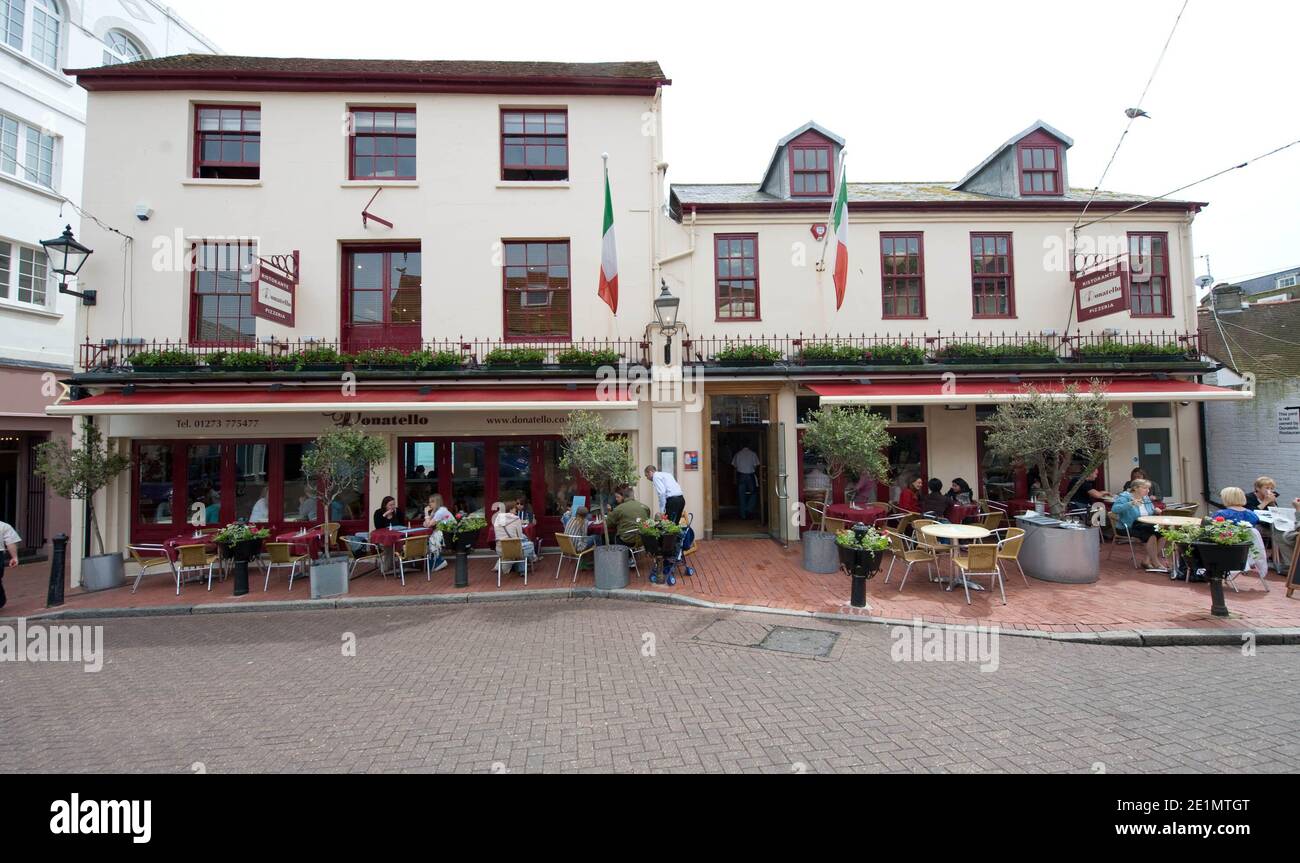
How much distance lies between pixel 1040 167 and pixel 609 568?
1414cm

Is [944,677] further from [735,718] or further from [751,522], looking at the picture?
[751,522]

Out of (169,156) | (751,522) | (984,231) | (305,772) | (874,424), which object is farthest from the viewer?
(751,522)

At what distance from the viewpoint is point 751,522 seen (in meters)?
13.5

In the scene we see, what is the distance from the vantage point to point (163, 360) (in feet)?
34.8

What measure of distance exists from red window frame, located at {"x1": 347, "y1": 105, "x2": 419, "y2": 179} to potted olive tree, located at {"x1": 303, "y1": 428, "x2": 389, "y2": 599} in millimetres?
6385

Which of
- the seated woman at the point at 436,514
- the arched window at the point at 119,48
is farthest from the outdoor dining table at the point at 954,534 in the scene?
the arched window at the point at 119,48

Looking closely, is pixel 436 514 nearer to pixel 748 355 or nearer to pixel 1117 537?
pixel 748 355

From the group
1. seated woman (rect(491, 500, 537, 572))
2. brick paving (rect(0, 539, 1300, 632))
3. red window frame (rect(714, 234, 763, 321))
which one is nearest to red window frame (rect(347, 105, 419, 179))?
red window frame (rect(714, 234, 763, 321))

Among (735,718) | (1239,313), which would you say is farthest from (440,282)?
(1239,313)

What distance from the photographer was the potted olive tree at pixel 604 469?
8.44 meters

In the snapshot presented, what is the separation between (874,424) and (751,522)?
16.9ft

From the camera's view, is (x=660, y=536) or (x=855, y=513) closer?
(x=660, y=536)

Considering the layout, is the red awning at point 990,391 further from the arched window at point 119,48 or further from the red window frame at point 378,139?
the arched window at point 119,48

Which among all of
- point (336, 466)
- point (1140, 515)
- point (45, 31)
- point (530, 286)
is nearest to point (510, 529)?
point (336, 466)
